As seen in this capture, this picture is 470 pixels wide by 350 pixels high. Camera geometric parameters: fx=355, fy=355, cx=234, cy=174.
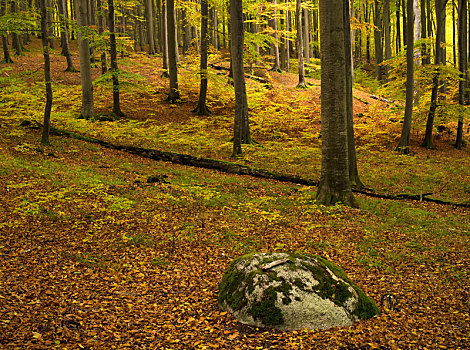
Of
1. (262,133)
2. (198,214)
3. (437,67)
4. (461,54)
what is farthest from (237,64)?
(461,54)

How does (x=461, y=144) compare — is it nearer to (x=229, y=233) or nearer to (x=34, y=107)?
(x=229, y=233)

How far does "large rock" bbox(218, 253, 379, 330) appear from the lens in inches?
175

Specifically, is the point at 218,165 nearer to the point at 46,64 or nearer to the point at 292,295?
the point at 46,64

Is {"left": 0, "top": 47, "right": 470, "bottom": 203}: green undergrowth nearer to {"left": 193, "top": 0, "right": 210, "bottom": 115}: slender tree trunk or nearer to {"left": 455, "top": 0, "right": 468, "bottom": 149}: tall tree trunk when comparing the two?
{"left": 193, "top": 0, "right": 210, "bottom": 115}: slender tree trunk

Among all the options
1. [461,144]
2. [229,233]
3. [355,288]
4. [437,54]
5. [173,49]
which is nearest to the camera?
[355,288]

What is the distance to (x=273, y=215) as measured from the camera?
8.92 meters

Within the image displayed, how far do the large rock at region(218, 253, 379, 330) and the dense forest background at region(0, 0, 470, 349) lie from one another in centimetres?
16

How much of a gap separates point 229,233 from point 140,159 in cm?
718

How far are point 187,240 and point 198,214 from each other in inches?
56.9

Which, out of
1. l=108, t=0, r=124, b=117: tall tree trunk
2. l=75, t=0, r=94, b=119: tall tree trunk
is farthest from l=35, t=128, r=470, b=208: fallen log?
l=108, t=0, r=124, b=117: tall tree trunk

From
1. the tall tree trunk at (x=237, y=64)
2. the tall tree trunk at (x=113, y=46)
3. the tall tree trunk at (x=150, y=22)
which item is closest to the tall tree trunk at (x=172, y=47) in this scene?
the tall tree trunk at (x=113, y=46)

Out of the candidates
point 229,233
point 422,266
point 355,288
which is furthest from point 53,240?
point 422,266

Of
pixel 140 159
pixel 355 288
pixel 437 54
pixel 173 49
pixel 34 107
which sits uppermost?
pixel 173 49

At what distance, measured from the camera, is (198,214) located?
343 inches
